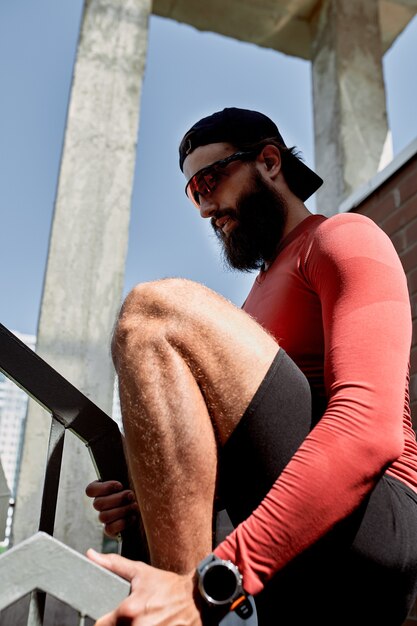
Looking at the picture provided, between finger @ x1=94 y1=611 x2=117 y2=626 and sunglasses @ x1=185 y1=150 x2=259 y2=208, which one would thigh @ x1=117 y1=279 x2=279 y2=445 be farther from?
sunglasses @ x1=185 y1=150 x2=259 y2=208

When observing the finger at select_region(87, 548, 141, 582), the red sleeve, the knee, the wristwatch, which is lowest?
the wristwatch

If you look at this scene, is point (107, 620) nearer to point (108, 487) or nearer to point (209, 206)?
point (108, 487)

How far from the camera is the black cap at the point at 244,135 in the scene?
1424 mm

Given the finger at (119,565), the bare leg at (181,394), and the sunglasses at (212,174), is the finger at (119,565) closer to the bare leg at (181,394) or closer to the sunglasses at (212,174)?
the bare leg at (181,394)

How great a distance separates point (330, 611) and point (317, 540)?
0.16 m

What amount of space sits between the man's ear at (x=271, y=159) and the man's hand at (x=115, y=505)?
2.76 feet

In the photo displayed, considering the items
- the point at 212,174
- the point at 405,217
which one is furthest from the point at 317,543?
the point at 405,217

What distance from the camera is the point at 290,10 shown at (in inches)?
159

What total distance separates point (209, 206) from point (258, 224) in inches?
5.4

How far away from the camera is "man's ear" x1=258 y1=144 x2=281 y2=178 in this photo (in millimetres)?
1438

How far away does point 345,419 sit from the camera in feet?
2.46

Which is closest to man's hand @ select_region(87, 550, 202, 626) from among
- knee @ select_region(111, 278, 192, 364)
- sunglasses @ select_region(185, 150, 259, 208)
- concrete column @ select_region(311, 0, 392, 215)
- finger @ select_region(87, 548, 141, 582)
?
finger @ select_region(87, 548, 141, 582)

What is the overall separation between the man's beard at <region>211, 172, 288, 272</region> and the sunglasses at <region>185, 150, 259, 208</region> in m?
0.06

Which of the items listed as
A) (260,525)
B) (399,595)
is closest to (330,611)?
(399,595)
